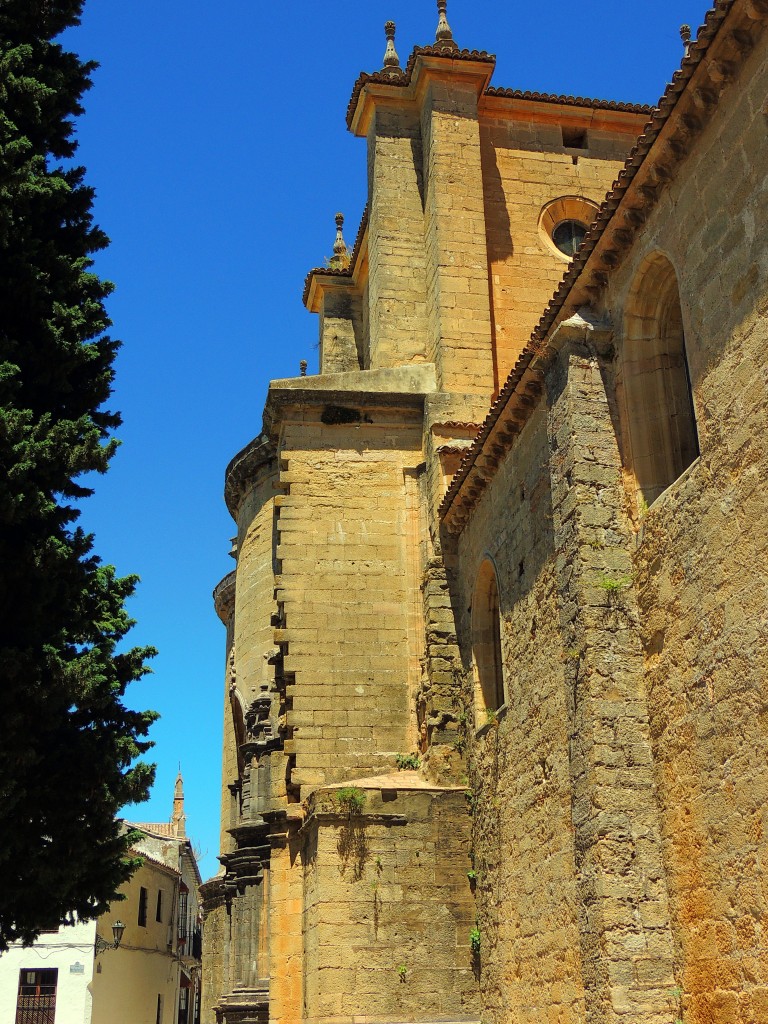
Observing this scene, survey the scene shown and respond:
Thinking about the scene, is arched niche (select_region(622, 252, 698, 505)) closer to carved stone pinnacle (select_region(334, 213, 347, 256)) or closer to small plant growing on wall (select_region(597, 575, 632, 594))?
small plant growing on wall (select_region(597, 575, 632, 594))

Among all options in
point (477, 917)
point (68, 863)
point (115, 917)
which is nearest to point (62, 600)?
point (68, 863)

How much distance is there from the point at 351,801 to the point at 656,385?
19.6ft

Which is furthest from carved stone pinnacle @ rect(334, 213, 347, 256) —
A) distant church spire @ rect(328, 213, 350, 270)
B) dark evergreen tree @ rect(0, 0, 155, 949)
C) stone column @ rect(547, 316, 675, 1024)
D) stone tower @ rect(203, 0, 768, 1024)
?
stone column @ rect(547, 316, 675, 1024)

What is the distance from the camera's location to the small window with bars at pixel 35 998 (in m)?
27.7

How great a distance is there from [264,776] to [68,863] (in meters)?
5.88

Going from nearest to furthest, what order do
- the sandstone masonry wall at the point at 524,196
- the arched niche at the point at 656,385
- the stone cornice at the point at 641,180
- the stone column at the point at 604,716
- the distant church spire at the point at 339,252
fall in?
1. the stone cornice at the point at 641,180
2. the stone column at the point at 604,716
3. the arched niche at the point at 656,385
4. the sandstone masonry wall at the point at 524,196
5. the distant church spire at the point at 339,252

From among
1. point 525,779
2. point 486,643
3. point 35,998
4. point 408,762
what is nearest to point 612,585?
point 525,779

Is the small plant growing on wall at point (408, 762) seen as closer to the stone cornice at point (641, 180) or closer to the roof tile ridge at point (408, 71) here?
the stone cornice at point (641, 180)

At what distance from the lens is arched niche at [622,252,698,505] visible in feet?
29.6

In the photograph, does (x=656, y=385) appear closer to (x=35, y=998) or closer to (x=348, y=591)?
(x=348, y=591)

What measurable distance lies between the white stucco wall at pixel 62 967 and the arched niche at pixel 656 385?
23.1 metres

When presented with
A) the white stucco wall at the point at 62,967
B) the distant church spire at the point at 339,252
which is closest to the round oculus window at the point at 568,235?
the distant church spire at the point at 339,252

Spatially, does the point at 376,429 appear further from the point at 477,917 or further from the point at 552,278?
the point at 477,917

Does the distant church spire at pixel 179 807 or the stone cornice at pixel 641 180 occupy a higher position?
the distant church spire at pixel 179 807
